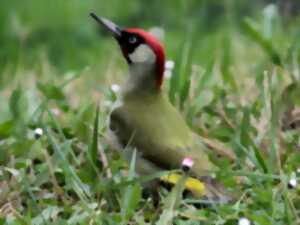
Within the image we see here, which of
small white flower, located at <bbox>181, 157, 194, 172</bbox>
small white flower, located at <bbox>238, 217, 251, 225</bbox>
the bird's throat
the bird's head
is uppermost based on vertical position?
the bird's head

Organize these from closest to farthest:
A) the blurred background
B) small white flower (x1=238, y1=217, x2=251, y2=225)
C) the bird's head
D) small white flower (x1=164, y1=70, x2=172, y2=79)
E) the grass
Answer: small white flower (x1=238, y1=217, x2=251, y2=225), the grass, the bird's head, the blurred background, small white flower (x1=164, y1=70, x2=172, y2=79)

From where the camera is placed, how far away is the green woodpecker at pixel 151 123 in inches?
172

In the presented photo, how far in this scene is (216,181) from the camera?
14.2ft

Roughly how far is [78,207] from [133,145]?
39 cm

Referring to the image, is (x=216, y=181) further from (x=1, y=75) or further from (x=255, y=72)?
(x=1, y=75)

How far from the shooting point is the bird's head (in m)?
4.57

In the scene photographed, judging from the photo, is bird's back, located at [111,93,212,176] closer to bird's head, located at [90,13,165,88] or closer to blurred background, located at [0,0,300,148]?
bird's head, located at [90,13,165,88]

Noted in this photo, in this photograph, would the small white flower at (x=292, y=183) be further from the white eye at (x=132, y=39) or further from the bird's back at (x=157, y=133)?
the white eye at (x=132, y=39)

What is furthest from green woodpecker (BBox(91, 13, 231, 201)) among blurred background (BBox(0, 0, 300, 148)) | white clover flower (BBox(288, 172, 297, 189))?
blurred background (BBox(0, 0, 300, 148))

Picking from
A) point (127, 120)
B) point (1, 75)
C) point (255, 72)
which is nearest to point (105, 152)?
point (127, 120)

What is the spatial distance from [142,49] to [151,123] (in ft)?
1.04

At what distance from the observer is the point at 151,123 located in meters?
4.48

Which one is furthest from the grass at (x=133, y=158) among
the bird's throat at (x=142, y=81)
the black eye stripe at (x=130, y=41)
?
the black eye stripe at (x=130, y=41)

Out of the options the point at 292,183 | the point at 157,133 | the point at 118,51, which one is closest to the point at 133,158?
the point at 157,133
